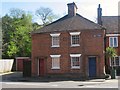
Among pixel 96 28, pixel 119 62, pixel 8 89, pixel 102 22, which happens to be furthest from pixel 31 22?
pixel 8 89

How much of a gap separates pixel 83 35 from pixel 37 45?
631 cm

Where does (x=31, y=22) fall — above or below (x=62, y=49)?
above

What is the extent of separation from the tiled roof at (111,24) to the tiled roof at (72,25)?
706 cm

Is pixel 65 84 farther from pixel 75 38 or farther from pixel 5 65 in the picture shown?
pixel 5 65

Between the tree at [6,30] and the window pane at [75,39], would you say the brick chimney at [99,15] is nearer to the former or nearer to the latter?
the window pane at [75,39]

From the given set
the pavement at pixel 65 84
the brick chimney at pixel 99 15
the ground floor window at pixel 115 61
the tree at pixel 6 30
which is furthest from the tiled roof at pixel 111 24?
the tree at pixel 6 30

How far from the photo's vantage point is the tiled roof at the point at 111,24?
4255 centimetres

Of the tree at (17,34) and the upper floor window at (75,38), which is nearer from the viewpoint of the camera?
the upper floor window at (75,38)

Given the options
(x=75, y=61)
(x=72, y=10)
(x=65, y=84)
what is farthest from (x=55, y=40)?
(x=65, y=84)

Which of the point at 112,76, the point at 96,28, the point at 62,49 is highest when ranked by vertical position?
the point at 96,28

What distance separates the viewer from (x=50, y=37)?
3569 centimetres

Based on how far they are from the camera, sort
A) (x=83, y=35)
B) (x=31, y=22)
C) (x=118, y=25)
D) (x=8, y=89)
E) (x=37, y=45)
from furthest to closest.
A: (x=31, y=22), (x=118, y=25), (x=37, y=45), (x=83, y=35), (x=8, y=89)

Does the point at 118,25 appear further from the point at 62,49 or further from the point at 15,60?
the point at 15,60

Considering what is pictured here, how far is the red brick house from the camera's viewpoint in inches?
1320
